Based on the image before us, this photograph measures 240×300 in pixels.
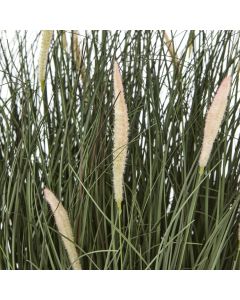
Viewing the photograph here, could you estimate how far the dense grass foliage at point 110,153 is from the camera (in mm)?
1098

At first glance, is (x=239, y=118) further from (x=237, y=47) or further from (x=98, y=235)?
(x=98, y=235)

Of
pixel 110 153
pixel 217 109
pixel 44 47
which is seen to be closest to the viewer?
pixel 217 109

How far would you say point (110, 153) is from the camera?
1178 millimetres

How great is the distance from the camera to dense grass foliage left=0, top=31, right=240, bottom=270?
1098 millimetres

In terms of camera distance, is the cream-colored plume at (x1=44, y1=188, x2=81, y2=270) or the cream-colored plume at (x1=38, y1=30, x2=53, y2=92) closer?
the cream-colored plume at (x1=44, y1=188, x2=81, y2=270)

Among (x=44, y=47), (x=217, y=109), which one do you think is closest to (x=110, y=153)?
(x=44, y=47)

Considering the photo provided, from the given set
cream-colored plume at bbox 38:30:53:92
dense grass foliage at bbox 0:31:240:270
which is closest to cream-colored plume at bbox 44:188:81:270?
dense grass foliage at bbox 0:31:240:270

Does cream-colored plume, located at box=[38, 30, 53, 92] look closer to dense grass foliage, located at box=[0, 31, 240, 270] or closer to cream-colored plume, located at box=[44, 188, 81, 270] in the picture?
dense grass foliage, located at box=[0, 31, 240, 270]

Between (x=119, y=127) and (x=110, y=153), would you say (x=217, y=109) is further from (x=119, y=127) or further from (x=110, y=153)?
(x=110, y=153)

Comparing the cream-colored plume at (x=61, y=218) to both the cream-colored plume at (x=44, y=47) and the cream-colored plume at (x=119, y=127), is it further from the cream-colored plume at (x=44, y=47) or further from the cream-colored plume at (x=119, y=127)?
the cream-colored plume at (x=44, y=47)

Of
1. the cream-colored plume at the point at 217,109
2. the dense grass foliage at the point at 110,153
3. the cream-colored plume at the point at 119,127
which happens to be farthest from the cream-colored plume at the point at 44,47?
the cream-colored plume at the point at 217,109
